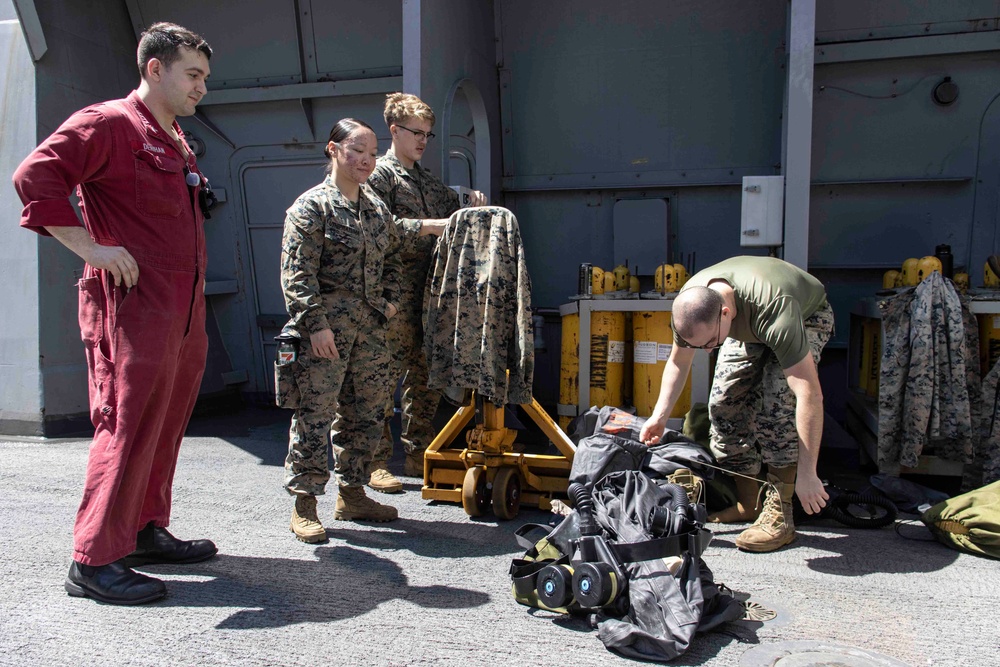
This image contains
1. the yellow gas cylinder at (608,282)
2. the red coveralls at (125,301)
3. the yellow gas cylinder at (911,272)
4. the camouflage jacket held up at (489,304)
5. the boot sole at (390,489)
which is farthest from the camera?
the yellow gas cylinder at (608,282)

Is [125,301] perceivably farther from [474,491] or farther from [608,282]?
[608,282]

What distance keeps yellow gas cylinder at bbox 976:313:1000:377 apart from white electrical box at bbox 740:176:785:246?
3.87 ft

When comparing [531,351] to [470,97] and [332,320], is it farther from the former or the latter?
[470,97]

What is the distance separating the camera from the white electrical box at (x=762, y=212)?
162 inches

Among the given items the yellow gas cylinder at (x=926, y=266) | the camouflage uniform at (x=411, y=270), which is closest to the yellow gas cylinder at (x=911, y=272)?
the yellow gas cylinder at (x=926, y=266)

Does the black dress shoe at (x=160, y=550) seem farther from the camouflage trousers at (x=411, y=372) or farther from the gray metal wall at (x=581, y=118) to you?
the gray metal wall at (x=581, y=118)

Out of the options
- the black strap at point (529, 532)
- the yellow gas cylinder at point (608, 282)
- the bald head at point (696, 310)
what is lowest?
the black strap at point (529, 532)

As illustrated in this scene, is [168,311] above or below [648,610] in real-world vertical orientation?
above

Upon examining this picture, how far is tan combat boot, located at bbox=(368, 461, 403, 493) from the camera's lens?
4078 mm

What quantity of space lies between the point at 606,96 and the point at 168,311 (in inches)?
163

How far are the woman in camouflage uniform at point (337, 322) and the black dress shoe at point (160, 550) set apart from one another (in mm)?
451

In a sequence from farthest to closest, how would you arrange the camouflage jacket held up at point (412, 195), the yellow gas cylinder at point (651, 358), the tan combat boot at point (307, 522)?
1. the yellow gas cylinder at point (651, 358)
2. the camouflage jacket held up at point (412, 195)
3. the tan combat boot at point (307, 522)

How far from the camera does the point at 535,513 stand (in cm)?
379

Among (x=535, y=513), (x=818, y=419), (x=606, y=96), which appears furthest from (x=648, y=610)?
(x=606, y=96)
